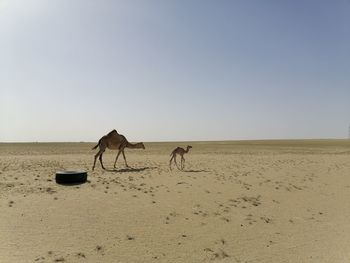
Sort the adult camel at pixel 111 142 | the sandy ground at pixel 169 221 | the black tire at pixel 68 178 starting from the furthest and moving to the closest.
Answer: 1. the adult camel at pixel 111 142
2. the black tire at pixel 68 178
3. the sandy ground at pixel 169 221

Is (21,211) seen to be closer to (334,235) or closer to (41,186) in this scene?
(41,186)

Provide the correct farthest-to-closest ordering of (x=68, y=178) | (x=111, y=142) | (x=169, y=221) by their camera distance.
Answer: (x=111, y=142), (x=68, y=178), (x=169, y=221)

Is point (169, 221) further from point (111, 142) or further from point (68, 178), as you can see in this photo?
point (111, 142)

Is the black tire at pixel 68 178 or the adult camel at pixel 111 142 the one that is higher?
the adult camel at pixel 111 142

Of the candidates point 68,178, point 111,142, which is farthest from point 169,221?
point 111,142

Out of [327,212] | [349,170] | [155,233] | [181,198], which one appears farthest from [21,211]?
[349,170]

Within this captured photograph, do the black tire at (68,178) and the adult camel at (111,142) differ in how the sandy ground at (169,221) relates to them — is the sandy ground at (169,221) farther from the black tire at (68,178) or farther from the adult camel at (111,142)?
the adult camel at (111,142)

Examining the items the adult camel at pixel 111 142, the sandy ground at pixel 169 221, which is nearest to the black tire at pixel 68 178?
the sandy ground at pixel 169 221

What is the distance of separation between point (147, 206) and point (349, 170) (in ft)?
64.4

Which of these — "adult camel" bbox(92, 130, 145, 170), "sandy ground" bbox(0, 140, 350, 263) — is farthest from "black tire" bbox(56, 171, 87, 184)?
"adult camel" bbox(92, 130, 145, 170)

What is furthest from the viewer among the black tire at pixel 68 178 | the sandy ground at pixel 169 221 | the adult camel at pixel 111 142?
the adult camel at pixel 111 142

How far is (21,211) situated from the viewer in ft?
44.9

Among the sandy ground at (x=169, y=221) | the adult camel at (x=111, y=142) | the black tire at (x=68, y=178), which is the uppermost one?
the adult camel at (x=111, y=142)

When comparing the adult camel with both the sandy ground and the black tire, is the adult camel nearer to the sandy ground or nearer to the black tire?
the sandy ground
